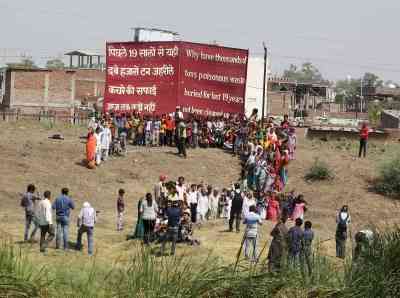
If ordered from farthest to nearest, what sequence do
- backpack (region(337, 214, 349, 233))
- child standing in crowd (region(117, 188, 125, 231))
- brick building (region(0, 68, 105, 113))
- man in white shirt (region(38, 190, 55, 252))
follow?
brick building (region(0, 68, 105, 113))
child standing in crowd (region(117, 188, 125, 231))
backpack (region(337, 214, 349, 233))
man in white shirt (region(38, 190, 55, 252))

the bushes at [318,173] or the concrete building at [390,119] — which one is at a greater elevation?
the concrete building at [390,119]

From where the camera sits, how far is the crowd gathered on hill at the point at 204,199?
17094 millimetres

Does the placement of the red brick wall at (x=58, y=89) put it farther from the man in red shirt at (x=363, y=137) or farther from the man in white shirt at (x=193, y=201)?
the man in white shirt at (x=193, y=201)

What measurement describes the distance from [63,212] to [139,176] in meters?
11.8

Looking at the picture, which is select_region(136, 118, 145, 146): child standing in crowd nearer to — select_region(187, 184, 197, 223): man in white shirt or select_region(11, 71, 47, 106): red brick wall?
select_region(187, 184, 197, 223): man in white shirt

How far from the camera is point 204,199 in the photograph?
905 inches

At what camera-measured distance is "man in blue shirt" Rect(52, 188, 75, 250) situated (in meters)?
17.4

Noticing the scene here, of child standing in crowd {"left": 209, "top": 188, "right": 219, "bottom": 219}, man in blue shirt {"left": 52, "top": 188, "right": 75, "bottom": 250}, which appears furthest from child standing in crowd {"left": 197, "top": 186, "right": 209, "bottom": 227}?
man in blue shirt {"left": 52, "top": 188, "right": 75, "bottom": 250}

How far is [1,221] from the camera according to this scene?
2150 cm

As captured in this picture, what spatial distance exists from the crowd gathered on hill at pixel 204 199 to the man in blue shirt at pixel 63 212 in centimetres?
2

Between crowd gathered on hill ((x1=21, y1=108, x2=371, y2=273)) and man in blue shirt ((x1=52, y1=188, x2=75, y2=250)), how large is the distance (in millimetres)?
21

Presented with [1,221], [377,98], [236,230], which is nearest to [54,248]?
[1,221]

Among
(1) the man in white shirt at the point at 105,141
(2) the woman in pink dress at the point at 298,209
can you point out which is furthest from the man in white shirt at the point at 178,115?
(2) the woman in pink dress at the point at 298,209

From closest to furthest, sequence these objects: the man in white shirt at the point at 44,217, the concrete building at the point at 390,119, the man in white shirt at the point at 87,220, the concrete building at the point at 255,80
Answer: the man in white shirt at the point at 44,217, the man in white shirt at the point at 87,220, the concrete building at the point at 255,80, the concrete building at the point at 390,119
